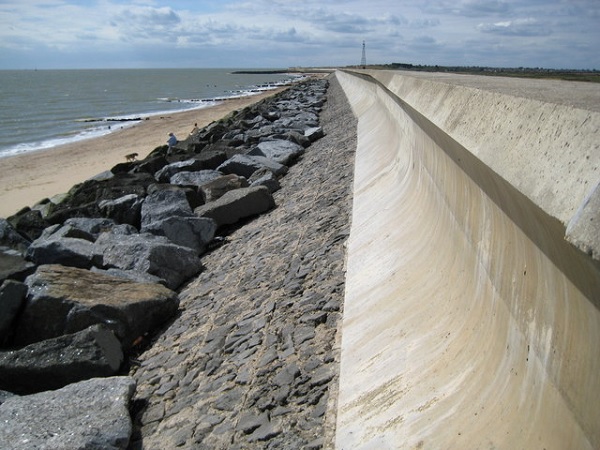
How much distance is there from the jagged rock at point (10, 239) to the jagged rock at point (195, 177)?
10.2ft

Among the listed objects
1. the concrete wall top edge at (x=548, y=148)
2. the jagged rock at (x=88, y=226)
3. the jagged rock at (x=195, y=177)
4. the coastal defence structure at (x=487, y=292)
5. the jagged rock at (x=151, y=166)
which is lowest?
the jagged rock at (x=151, y=166)

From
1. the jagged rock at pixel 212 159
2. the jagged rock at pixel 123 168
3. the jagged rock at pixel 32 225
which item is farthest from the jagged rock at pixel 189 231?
the jagged rock at pixel 123 168

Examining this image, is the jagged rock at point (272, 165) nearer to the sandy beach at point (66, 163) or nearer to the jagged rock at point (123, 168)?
the jagged rock at point (123, 168)

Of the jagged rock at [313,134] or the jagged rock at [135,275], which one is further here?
the jagged rock at [313,134]

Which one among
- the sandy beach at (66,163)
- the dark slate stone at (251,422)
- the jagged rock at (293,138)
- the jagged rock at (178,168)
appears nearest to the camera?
the dark slate stone at (251,422)

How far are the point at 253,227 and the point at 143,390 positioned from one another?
3.27 m

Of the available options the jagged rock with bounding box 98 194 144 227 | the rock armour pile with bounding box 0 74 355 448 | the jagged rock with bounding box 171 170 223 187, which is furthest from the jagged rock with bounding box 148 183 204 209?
the jagged rock with bounding box 171 170 223 187

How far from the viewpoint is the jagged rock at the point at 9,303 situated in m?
4.56

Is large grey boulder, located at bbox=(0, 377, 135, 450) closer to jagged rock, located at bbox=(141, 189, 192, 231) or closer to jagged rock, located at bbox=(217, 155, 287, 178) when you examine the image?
jagged rock, located at bbox=(141, 189, 192, 231)

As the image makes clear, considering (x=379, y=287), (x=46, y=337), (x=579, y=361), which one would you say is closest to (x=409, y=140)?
(x=379, y=287)

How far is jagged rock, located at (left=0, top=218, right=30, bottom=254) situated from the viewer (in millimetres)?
6290

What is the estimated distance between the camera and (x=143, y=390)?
3.82m

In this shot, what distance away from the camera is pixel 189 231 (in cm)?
671

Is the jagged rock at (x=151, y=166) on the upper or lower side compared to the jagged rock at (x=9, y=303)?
lower
